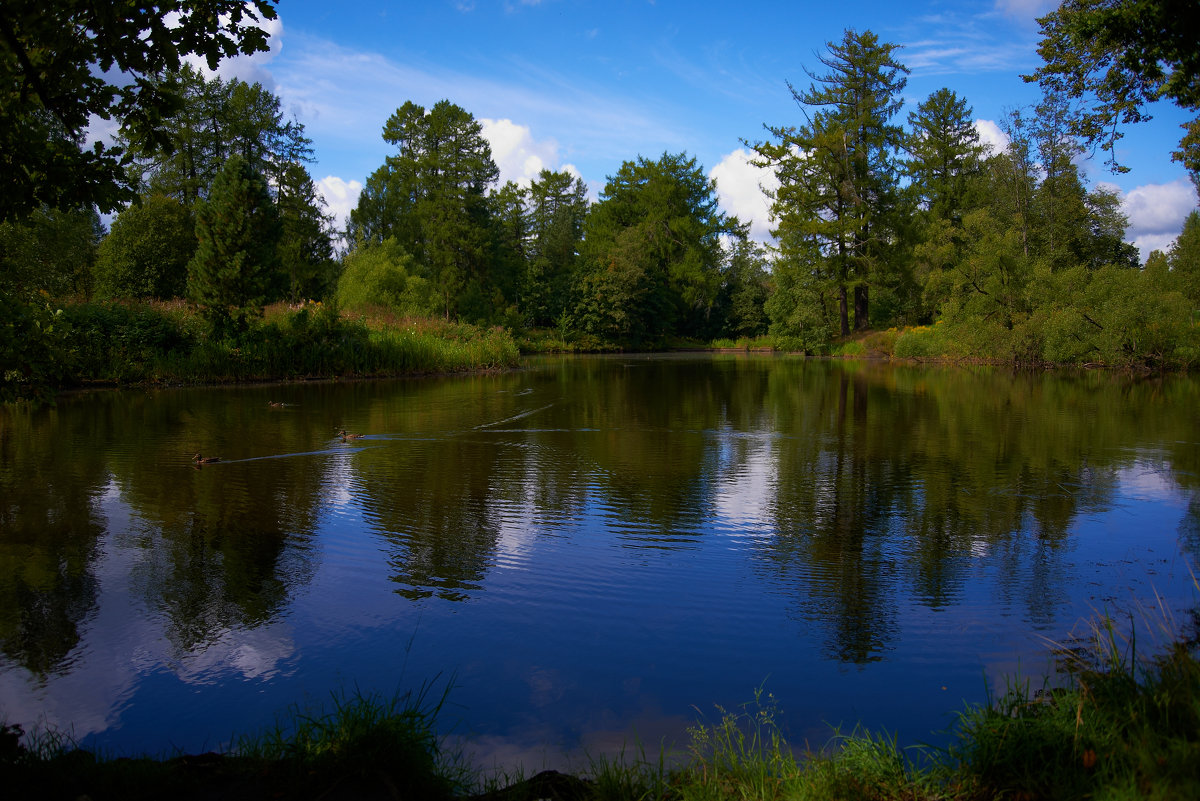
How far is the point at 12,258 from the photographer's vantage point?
2405cm

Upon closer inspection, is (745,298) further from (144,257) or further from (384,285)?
(144,257)

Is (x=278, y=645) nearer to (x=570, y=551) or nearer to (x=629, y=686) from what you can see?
(x=629, y=686)

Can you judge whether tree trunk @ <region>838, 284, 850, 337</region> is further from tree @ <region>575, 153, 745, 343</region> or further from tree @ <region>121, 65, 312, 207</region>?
tree @ <region>121, 65, 312, 207</region>

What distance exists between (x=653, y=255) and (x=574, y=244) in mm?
7814

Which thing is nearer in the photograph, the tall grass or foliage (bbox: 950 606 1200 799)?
foliage (bbox: 950 606 1200 799)

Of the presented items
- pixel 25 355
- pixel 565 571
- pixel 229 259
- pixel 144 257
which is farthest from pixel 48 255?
pixel 565 571

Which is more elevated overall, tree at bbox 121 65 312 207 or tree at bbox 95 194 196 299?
tree at bbox 121 65 312 207

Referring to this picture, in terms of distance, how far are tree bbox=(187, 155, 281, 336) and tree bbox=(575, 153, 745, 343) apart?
35919 mm

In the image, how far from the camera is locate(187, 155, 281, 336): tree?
23844mm

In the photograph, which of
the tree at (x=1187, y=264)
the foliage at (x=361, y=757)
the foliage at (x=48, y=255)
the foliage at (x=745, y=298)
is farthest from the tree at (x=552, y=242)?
the foliage at (x=361, y=757)

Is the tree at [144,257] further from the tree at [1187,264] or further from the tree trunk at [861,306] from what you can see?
→ the tree at [1187,264]

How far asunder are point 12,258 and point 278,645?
87.4 feet

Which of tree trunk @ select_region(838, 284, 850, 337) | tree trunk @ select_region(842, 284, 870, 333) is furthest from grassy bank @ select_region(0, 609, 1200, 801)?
tree trunk @ select_region(842, 284, 870, 333)

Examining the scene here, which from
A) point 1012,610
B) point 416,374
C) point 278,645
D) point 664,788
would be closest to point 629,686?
point 664,788
